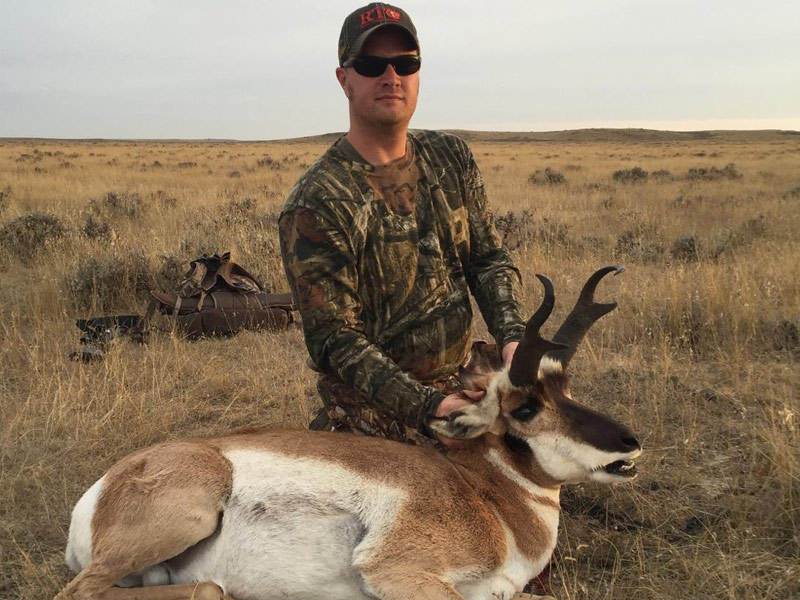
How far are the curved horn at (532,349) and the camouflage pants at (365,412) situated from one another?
0.69 metres

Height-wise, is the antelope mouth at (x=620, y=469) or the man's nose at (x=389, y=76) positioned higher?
the man's nose at (x=389, y=76)

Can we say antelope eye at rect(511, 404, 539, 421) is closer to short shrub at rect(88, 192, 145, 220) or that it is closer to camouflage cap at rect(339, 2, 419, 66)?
camouflage cap at rect(339, 2, 419, 66)

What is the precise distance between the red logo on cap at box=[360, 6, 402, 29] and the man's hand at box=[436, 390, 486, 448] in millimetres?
2220

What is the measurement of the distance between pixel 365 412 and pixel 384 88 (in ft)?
6.56

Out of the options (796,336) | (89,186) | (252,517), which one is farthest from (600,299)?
(89,186)

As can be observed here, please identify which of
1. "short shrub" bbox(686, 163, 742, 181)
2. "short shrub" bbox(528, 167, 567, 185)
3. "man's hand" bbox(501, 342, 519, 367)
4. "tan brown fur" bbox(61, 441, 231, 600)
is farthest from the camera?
"short shrub" bbox(528, 167, 567, 185)

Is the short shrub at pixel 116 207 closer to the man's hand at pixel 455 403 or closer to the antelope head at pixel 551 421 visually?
the man's hand at pixel 455 403

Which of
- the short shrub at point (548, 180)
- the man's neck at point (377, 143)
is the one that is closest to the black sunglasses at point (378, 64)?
the man's neck at point (377, 143)

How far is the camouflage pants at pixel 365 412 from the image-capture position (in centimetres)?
419

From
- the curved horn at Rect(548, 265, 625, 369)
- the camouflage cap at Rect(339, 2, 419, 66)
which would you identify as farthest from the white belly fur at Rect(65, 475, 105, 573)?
the camouflage cap at Rect(339, 2, 419, 66)

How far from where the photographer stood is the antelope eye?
3372 mm

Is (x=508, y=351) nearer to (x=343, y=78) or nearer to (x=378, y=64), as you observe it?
(x=378, y=64)

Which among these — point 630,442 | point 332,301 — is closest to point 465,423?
point 630,442

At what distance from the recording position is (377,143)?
4277 millimetres
